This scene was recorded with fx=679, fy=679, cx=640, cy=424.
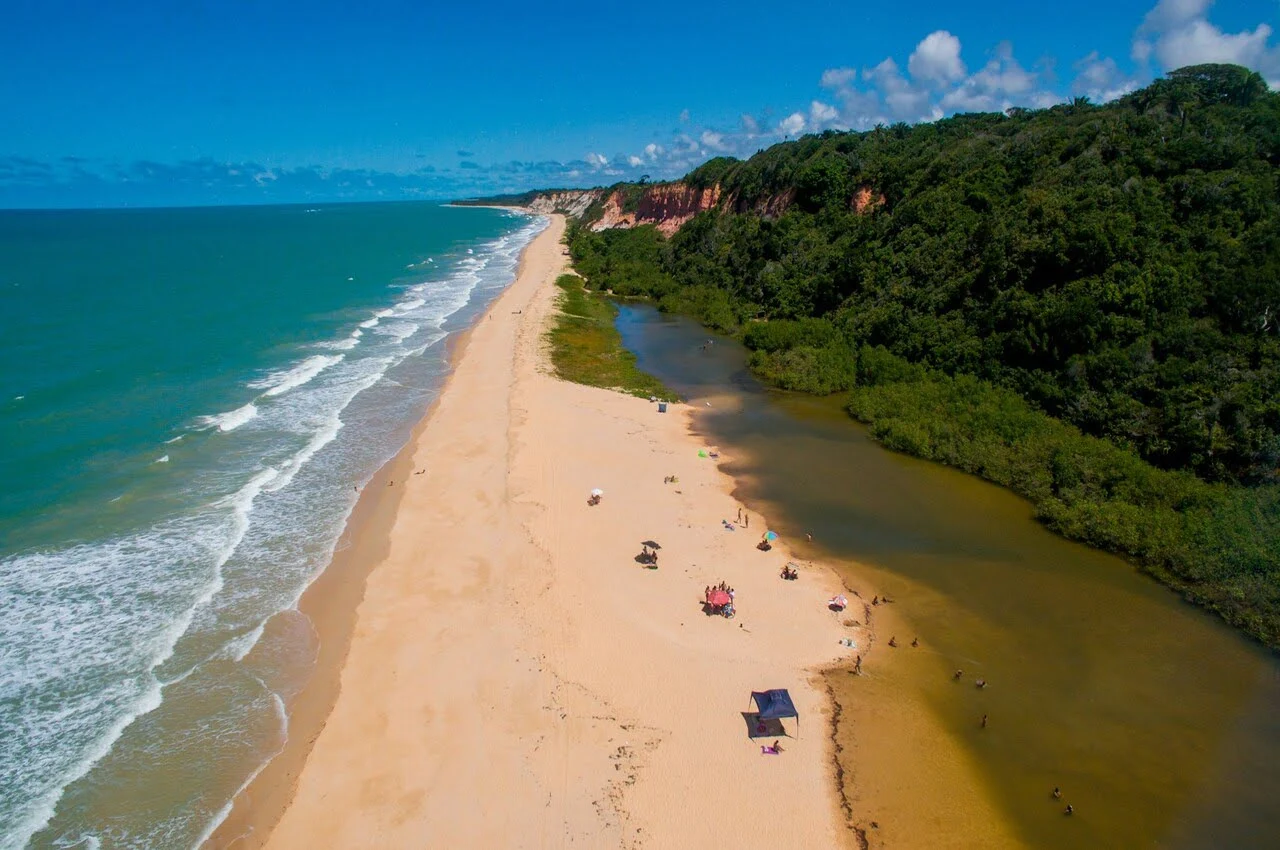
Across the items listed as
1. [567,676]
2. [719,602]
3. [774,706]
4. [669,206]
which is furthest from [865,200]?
[567,676]

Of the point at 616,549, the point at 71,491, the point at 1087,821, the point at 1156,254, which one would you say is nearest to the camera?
the point at 1087,821

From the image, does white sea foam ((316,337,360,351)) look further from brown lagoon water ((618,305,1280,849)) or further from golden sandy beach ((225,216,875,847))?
brown lagoon water ((618,305,1280,849))

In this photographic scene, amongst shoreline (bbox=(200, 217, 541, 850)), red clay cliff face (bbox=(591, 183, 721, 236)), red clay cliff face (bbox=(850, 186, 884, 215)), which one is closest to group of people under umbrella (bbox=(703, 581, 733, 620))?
shoreline (bbox=(200, 217, 541, 850))

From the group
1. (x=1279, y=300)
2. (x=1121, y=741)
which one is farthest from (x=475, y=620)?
(x=1279, y=300)

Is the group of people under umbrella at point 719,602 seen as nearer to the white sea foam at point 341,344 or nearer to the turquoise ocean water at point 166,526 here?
the turquoise ocean water at point 166,526

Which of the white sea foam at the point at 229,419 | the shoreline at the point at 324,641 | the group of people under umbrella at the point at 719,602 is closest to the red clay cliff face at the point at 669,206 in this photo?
the white sea foam at the point at 229,419

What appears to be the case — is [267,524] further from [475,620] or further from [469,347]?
[469,347]
